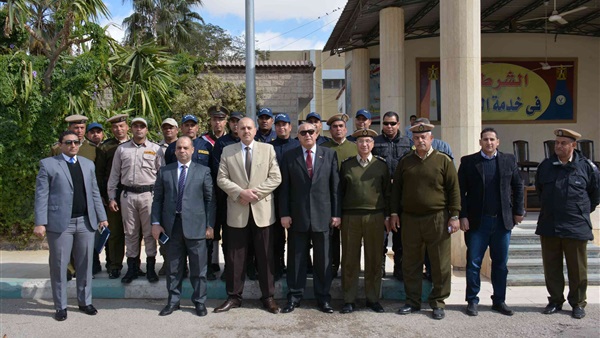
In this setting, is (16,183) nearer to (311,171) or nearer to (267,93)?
(311,171)

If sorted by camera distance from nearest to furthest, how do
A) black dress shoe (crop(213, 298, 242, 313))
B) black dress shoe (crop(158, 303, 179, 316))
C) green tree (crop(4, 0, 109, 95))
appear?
black dress shoe (crop(158, 303, 179, 316)) → black dress shoe (crop(213, 298, 242, 313)) → green tree (crop(4, 0, 109, 95))

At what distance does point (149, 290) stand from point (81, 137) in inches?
80.7

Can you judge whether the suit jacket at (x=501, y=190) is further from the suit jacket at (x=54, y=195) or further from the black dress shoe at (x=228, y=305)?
the suit jacket at (x=54, y=195)

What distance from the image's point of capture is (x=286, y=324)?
17.8 feet

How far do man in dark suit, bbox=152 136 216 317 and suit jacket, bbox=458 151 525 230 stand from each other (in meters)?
2.82

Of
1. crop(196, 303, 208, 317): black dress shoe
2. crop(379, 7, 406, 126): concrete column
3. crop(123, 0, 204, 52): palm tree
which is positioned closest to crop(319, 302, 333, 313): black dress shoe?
crop(196, 303, 208, 317): black dress shoe

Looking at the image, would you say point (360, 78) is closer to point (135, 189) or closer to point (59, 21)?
point (59, 21)

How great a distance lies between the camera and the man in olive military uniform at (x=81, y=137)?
20.9 ft

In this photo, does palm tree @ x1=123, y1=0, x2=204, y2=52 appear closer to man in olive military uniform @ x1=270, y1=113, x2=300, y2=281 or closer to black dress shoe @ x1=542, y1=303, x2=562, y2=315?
man in olive military uniform @ x1=270, y1=113, x2=300, y2=281

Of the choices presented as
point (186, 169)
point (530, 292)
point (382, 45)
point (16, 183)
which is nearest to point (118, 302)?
point (186, 169)

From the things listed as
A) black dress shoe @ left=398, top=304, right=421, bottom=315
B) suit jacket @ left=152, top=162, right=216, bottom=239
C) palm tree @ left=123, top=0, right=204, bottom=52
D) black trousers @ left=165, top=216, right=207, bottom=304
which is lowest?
black dress shoe @ left=398, top=304, right=421, bottom=315

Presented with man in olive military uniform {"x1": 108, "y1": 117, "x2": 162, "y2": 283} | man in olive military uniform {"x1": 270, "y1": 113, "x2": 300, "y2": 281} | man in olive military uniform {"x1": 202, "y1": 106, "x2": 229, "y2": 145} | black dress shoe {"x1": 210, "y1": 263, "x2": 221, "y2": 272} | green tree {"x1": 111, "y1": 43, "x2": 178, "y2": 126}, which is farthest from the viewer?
green tree {"x1": 111, "y1": 43, "x2": 178, "y2": 126}

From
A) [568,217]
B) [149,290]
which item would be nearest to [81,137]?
[149,290]

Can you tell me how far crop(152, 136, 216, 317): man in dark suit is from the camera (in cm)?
571
